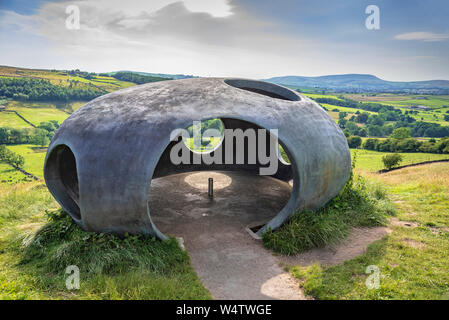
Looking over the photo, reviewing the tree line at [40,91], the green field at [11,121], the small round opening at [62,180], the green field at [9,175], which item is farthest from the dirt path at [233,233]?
the tree line at [40,91]

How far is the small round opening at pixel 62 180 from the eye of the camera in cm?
812

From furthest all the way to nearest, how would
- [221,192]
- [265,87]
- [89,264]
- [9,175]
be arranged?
[9,175]
[221,192]
[265,87]
[89,264]

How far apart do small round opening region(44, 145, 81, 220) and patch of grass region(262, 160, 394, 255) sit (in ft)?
16.8

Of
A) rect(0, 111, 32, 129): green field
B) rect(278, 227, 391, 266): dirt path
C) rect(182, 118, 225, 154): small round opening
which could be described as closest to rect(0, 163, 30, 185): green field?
rect(0, 111, 32, 129): green field

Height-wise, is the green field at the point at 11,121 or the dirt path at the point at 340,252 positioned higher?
the green field at the point at 11,121

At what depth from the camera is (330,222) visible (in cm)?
847

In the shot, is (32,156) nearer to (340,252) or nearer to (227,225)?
(227,225)

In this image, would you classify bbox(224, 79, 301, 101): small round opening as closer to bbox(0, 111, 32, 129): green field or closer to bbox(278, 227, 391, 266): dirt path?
bbox(278, 227, 391, 266): dirt path

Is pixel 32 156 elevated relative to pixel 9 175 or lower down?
elevated

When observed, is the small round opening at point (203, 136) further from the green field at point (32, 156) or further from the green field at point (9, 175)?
the green field at point (9, 175)

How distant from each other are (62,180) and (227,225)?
4736mm

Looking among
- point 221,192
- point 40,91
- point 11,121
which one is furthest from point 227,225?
point 40,91

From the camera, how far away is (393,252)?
7.86 m

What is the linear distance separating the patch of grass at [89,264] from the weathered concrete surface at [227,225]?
604 mm
